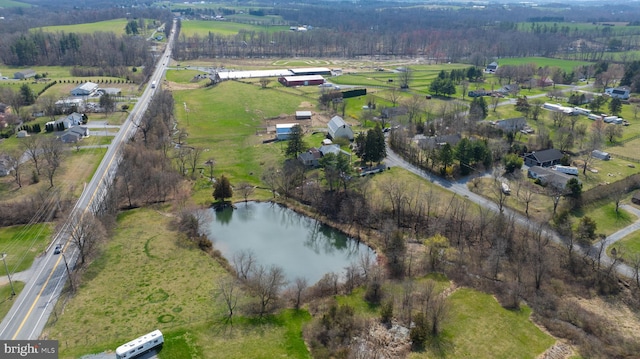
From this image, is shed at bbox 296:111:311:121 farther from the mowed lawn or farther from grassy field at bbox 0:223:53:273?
grassy field at bbox 0:223:53:273

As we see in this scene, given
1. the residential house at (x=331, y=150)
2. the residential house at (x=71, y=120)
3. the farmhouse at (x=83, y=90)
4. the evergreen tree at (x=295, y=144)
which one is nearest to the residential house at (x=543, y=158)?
the residential house at (x=331, y=150)

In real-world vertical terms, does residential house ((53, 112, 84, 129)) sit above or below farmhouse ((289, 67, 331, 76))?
below

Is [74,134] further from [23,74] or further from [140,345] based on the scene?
[23,74]

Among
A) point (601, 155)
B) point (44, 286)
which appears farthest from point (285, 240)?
point (601, 155)

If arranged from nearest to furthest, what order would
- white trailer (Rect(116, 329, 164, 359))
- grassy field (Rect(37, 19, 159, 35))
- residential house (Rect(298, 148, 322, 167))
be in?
white trailer (Rect(116, 329, 164, 359)), residential house (Rect(298, 148, 322, 167)), grassy field (Rect(37, 19, 159, 35))

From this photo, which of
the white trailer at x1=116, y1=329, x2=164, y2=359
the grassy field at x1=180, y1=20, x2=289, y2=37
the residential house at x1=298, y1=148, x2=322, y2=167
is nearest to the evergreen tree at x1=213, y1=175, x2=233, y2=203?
the residential house at x1=298, y1=148, x2=322, y2=167

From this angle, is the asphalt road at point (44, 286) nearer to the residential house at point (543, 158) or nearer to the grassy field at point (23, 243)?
the grassy field at point (23, 243)

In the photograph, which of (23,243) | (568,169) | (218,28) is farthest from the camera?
(218,28)
